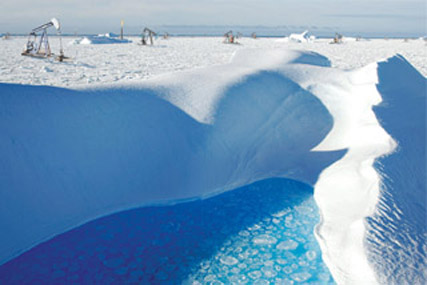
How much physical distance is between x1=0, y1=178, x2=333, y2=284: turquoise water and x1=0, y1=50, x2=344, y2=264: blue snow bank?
0.81ft

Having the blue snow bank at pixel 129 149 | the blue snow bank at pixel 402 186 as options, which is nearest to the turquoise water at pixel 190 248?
the blue snow bank at pixel 129 149

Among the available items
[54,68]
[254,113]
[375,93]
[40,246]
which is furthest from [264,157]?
[54,68]

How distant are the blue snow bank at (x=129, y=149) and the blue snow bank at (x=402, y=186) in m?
0.96

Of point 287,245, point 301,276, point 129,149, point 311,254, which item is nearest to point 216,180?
point 129,149

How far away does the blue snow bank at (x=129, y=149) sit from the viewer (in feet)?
13.6

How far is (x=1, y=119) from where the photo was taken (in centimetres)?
425

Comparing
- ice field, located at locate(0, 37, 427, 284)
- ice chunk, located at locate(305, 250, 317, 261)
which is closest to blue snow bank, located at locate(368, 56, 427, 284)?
ice field, located at locate(0, 37, 427, 284)

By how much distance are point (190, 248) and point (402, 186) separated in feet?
8.58

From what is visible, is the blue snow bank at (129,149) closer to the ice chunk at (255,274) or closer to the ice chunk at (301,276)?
the ice chunk at (255,274)

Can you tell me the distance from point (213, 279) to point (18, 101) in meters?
3.12

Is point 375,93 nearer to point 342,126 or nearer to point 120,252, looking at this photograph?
point 342,126

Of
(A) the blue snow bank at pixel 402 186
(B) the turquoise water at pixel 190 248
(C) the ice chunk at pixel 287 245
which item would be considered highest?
(A) the blue snow bank at pixel 402 186

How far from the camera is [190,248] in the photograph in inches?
152

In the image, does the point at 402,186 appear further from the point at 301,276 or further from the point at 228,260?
the point at 228,260
